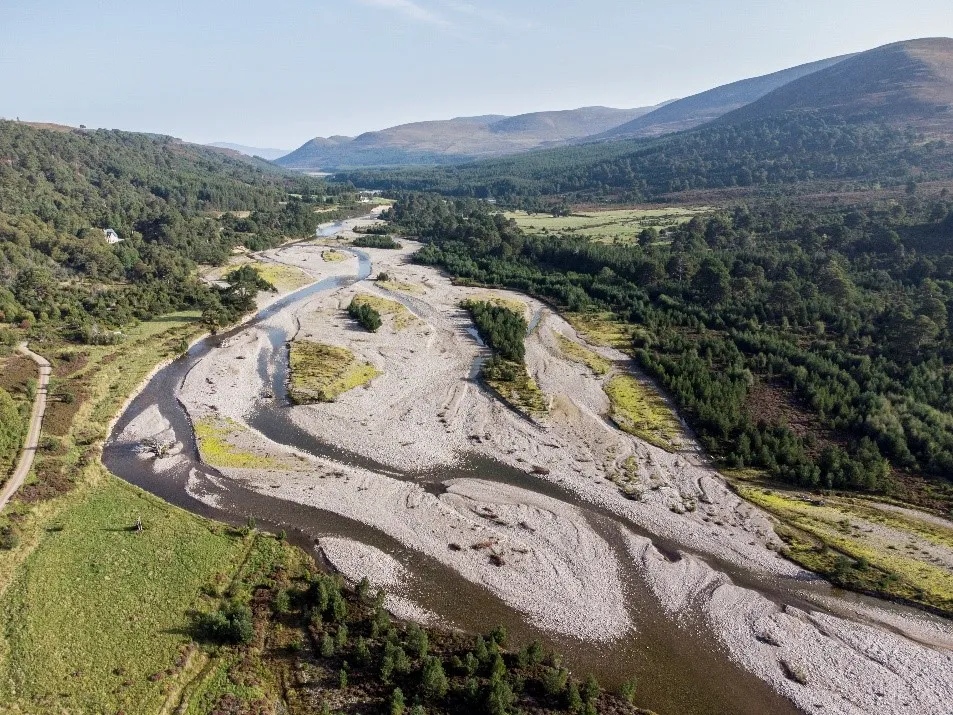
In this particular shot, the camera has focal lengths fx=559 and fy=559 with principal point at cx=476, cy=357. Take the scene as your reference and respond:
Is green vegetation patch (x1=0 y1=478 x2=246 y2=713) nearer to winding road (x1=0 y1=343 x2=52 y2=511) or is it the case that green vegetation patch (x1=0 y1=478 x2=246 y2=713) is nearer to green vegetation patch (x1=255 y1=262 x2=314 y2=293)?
winding road (x1=0 y1=343 x2=52 y2=511)

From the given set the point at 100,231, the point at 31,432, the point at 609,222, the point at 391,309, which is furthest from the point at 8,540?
the point at 609,222

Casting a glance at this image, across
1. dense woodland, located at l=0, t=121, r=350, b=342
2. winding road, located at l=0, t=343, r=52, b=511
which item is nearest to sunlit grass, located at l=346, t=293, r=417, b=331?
dense woodland, located at l=0, t=121, r=350, b=342

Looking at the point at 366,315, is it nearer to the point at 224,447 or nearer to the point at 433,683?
the point at 224,447

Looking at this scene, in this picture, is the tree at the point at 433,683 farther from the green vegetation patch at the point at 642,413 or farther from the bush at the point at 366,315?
the bush at the point at 366,315

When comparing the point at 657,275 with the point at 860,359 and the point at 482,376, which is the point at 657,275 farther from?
the point at 482,376

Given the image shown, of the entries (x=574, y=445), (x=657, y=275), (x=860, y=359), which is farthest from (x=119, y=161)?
(x=860, y=359)

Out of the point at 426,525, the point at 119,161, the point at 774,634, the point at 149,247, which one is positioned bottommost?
the point at 774,634
